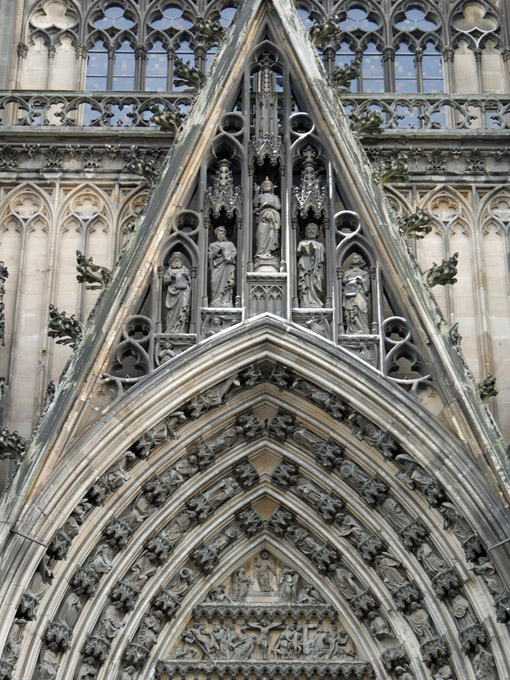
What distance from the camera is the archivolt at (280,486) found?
15.3 m

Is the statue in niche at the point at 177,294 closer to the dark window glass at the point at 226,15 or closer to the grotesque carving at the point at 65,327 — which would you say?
the grotesque carving at the point at 65,327

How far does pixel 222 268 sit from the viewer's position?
1658 centimetres

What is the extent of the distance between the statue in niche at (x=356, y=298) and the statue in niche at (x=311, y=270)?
0.92 ft

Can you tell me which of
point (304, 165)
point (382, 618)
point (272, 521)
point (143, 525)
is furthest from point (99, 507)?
point (304, 165)

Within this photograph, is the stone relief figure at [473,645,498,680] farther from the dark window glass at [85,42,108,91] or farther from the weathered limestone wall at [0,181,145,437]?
the dark window glass at [85,42,108,91]

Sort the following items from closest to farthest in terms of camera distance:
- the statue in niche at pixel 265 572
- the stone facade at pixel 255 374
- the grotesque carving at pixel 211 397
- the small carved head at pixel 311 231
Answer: the stone facade at pixel 255 374, the grotesque carving at pixel 211 397, the statue in niche at pixel 265 572, the small carved head at pixel 311 231

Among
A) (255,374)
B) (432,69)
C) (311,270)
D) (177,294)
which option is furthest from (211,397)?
(432,69)

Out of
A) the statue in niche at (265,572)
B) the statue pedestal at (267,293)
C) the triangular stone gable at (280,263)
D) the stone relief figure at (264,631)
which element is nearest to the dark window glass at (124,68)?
the triangular stone gable at (280,263)

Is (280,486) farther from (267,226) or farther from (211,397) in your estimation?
(267,226)

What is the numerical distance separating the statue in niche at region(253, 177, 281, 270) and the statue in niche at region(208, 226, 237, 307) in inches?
11.3

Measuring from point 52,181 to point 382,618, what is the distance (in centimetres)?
629

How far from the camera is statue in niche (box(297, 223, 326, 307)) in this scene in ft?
54.0

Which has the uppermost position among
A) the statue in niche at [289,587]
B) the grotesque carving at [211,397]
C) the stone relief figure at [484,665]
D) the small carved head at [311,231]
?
the small carved head at [311,231]

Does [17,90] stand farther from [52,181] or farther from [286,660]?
[286,660]
